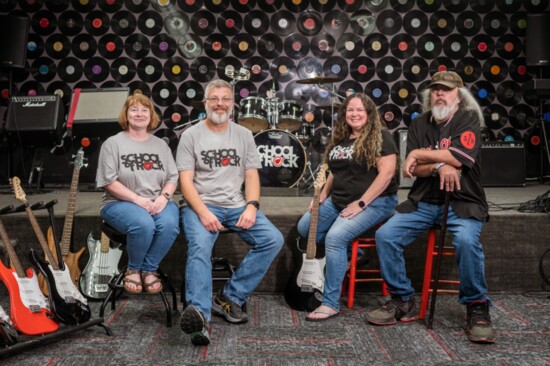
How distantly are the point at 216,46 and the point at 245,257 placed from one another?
13.2 ft

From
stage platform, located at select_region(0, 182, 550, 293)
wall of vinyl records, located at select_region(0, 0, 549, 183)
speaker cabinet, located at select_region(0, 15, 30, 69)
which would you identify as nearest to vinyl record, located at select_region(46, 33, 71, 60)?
wall of vinyl records, located at select_region(0, 0, 549, 183)

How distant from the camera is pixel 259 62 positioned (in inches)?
256

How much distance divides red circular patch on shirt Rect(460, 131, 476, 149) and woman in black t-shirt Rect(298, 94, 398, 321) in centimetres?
41

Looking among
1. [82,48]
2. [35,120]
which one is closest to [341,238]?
[35,120]

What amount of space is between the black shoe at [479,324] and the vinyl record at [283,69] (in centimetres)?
422

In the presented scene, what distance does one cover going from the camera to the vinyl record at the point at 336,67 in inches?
256

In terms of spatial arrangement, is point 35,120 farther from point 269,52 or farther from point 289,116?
point 269,52

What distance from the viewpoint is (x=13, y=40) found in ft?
19.5

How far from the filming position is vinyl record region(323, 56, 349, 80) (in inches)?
256

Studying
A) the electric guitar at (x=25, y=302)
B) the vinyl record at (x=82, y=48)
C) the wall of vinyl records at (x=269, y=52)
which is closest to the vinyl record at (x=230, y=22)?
the wall of vinyl records at (x=269, y=52)

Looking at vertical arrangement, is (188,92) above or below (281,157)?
above

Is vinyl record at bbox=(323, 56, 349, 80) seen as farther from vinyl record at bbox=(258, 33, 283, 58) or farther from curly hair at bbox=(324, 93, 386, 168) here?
curly hair at bbox=(324, 93, 386, 168)

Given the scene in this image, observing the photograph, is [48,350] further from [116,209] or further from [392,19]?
[392,19]

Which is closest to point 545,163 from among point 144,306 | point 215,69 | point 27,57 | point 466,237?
point 215,69
